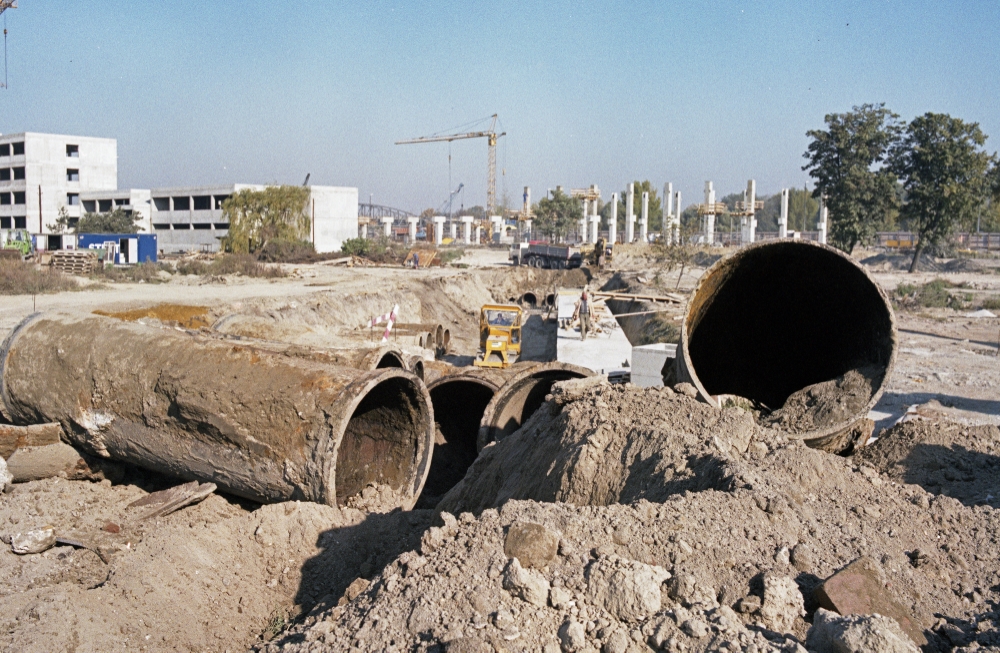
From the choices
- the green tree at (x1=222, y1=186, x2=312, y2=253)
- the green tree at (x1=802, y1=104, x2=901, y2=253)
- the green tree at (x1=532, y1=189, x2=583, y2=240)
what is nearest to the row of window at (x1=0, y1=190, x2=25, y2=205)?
the green tree at (x1=222, y1=186, x2=312, y2=253)

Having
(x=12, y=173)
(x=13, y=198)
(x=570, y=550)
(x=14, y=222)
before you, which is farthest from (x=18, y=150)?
(x=570, y=550)

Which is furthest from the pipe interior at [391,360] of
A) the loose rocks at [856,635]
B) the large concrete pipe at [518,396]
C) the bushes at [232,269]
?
the bushes at [232,269]

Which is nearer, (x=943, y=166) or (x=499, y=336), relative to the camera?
(x=499, y=336)

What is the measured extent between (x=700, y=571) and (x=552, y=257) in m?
40.9

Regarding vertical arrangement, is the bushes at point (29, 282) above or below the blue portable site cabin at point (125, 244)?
below

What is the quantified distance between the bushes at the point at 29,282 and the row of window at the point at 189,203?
1199 inches

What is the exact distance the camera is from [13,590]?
205 inches

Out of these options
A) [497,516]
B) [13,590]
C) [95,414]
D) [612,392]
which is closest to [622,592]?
[497,516]

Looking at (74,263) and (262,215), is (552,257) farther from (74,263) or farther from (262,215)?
(74,263)

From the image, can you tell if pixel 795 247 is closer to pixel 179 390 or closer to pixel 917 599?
pixel 917 599

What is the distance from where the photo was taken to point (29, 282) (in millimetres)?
22516

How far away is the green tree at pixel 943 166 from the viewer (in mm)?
35656

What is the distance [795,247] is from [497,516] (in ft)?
14.5

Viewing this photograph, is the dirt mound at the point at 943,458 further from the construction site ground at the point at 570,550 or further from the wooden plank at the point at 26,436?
the wooden plank at the point at 26,436
